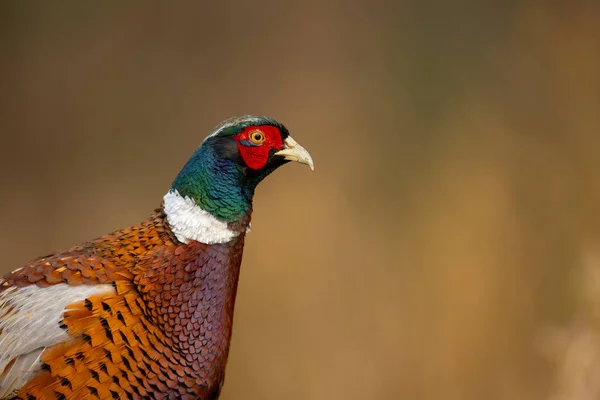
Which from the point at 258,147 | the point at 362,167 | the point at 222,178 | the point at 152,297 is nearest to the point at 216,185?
the point at 222,178

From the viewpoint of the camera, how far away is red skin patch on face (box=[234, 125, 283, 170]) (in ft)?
6.57

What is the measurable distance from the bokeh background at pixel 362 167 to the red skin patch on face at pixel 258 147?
1386mm

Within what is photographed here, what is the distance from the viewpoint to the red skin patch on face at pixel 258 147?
2004mm

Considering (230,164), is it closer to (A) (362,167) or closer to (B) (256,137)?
(B) (256,137)

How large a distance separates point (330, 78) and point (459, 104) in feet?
2.12

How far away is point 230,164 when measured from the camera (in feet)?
6.57

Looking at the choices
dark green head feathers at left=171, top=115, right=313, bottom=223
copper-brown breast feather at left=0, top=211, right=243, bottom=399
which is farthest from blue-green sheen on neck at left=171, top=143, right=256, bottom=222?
copper-brown breast feather at left=0, top=211, right=243, bottom=399

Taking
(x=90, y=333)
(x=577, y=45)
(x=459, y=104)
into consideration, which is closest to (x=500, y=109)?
(x=459, y=104)

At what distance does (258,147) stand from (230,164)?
94mm

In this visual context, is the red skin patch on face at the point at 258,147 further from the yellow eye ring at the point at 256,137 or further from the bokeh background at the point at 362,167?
the bokeh background at the point at 362,167

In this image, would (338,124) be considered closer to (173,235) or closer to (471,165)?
(471,165)

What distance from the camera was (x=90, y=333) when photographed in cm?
183

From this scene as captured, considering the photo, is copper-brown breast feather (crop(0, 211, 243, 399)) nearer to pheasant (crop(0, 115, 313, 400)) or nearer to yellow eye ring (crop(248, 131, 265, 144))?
pheasant (crop(0, 115, 313, 400))

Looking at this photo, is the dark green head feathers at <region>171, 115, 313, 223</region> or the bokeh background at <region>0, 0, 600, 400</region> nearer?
the dark green head feathers at <region>171, 115, 313, 223</region>
